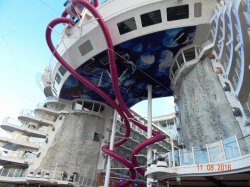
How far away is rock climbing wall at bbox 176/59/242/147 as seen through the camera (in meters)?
13.9

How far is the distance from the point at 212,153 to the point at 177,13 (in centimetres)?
1325

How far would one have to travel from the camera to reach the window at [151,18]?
60.5ft

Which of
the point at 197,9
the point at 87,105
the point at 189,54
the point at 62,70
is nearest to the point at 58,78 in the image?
the point at 62,70

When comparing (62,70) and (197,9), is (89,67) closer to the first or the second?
(62,70)

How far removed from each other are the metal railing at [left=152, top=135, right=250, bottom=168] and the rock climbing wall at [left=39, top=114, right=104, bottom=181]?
1464 cm

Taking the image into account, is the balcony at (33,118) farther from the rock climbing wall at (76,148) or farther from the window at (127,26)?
the window at (127,26)

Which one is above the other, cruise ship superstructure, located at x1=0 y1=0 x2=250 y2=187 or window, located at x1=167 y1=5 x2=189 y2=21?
window, located at x1=167 y1=5 x2=189 y2=21

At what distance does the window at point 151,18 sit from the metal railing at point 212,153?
12140 mm

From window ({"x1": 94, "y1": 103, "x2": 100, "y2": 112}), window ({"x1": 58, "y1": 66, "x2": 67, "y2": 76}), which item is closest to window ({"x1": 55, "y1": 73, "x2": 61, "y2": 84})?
window ({"x1": 58, "y1": 66, "x2": 67, "y2": 76})

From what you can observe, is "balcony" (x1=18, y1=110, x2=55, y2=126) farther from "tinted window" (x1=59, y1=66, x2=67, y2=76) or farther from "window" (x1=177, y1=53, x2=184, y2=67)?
"window" (x1=177, y1=53, x2=184, y2=67)

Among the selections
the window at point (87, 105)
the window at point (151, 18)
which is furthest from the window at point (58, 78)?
the window at point (151, 18)

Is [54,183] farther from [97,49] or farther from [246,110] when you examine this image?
[246,110]

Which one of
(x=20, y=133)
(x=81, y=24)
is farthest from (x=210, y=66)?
(x=20, y=133)

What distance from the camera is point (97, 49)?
20281mm
